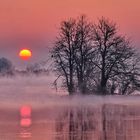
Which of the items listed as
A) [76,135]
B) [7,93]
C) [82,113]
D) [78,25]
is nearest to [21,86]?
[7,93]

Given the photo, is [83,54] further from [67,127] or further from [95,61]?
[67,127]

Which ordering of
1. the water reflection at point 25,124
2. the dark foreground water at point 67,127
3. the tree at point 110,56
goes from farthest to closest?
1. the tree at point 110,56
2. the water reflection at point 25,124
3. the dark foreground water at point 67,127

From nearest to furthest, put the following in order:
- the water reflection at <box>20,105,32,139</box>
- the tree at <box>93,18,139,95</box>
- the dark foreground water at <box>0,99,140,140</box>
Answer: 1. the dark foreground water at <box>0,99,140,140</box>
2. the water reflection at <box>20,105,32,139</box>
3. the tree at <box>93,18,139,95</box>

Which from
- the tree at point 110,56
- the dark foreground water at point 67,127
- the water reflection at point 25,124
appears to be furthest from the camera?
the tree at point 110,56

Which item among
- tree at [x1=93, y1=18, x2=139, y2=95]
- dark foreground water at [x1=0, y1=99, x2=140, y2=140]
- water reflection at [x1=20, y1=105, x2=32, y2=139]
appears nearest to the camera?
dark foreground water at [x1=0, y1=99, x2=140, y2=140]

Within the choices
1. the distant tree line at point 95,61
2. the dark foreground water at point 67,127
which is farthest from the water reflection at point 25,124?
the distant tree line at point 95,61

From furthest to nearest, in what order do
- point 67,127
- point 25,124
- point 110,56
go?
point 110,56
point 25,124
point 67,127

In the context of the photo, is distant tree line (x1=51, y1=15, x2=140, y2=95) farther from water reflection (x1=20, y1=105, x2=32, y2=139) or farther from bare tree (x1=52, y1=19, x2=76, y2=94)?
water reflection (x1=20, y1=105, x2=32, y2=139)

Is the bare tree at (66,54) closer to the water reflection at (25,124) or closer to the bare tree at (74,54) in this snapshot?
the bare tree at (74,54)

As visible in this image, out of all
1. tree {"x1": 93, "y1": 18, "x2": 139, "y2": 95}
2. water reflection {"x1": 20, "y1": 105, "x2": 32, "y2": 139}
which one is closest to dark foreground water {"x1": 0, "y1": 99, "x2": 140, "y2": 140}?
water reflection {"x1": 20, "y1": 105, "x2": 32, "y2": 139}

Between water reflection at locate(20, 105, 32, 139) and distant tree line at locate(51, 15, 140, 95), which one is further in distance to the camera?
distant tree line at locate(51, 15, 140, 95)

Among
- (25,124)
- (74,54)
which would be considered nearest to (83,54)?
(74,54)

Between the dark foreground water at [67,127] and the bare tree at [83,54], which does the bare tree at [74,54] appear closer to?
the bare tree at [83,54]

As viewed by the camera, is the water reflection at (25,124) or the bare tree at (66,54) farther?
the bare tree at (66,54)
